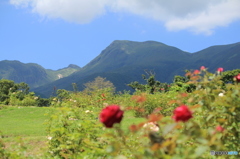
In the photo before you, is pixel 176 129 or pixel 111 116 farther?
pixel 176 129

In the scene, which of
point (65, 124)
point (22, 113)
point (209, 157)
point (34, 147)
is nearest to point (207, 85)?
point (209, 157)

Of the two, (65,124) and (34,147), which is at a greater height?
(65,124)

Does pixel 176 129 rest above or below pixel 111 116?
below

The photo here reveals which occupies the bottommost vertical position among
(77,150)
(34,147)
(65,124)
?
(34,147)

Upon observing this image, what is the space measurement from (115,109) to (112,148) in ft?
0.83

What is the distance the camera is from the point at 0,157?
3.36 meters

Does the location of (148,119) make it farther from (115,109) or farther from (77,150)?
(77,150)

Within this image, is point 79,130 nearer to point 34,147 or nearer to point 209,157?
point 209,157

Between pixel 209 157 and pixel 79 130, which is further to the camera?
pixel 79 130

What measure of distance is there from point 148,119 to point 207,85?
4.74 ft

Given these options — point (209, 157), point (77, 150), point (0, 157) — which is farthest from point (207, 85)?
point (0, 157)

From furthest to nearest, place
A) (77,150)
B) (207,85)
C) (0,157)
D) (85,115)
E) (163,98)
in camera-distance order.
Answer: (163,98), (85,115), (77,150), (0,157), (207,85)

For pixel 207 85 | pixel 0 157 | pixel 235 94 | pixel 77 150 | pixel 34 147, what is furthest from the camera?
pixel 34 147

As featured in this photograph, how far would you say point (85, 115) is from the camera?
527cm
